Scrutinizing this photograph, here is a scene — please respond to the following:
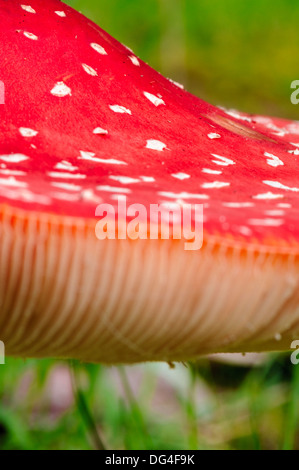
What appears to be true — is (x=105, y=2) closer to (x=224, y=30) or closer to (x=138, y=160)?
(x=224, y=30)

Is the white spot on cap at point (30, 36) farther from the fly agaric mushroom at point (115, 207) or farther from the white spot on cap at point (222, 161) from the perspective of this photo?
the white spot on cap at point (222, 161)

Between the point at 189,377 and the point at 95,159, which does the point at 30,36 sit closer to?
the point at 95,159

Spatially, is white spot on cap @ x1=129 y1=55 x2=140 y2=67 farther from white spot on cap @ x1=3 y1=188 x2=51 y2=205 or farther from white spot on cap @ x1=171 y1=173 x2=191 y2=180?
white spot on cap @ x1=3 y1=188 x2=51 y2=205

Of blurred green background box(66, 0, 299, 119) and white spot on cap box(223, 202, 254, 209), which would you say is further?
blurred green background box(66, 0, 299, 119)

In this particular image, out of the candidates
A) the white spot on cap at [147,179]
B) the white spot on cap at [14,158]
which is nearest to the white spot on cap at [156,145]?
the white spot on cap at [147,179]

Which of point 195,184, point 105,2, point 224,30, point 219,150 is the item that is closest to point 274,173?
point 219,150

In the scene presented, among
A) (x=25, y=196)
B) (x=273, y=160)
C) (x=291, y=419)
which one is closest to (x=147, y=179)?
(x=25, y=196)

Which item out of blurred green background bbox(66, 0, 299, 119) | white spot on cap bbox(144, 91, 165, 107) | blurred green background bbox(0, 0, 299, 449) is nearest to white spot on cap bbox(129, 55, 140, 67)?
white spot on cap bbox(144, 91, 165, 107)
